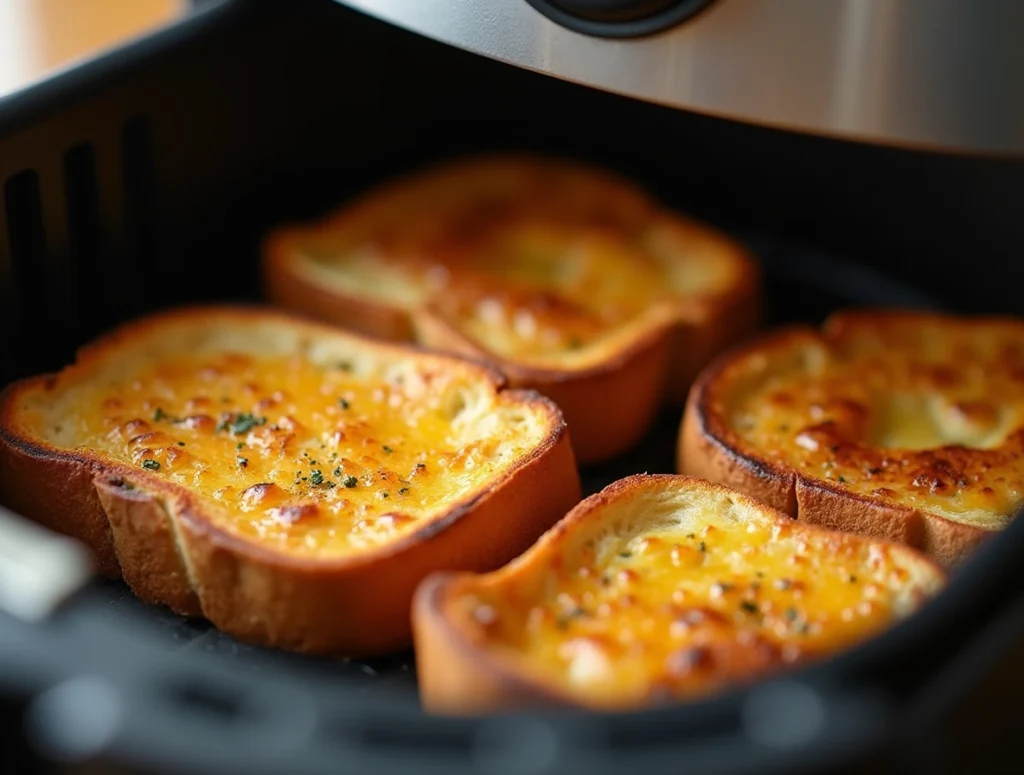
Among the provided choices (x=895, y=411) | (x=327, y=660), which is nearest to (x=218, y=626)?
(x=327, y=660)

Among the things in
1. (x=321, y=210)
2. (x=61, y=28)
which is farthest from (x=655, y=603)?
(x=61, y=28)

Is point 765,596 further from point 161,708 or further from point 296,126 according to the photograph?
point 296,126

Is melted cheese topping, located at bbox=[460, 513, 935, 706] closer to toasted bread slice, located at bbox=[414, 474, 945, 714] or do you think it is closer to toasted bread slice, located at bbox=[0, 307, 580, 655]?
toasted bread slice, located at bbox=[414, 474, 945, 714]

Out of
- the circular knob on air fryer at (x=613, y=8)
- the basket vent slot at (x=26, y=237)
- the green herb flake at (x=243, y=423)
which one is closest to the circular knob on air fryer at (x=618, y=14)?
the circular knob on air fryer at (x=613, y=8)

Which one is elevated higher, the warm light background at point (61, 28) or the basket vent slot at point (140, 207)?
the warm light background at point (61, 28)

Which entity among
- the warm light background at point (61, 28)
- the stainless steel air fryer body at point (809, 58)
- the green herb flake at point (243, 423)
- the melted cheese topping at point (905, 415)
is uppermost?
the stainless steel air fryer body at point (809, 58)

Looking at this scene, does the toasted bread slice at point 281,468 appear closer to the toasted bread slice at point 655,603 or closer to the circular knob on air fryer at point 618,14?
the toasted bread slice at point 655,603

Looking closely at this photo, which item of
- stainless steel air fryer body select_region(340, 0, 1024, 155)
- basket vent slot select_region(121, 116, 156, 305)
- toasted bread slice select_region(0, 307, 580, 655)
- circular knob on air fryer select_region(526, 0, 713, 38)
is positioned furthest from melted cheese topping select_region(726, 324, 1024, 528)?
basket vent slot select_region(121, 116, 156, 305)
